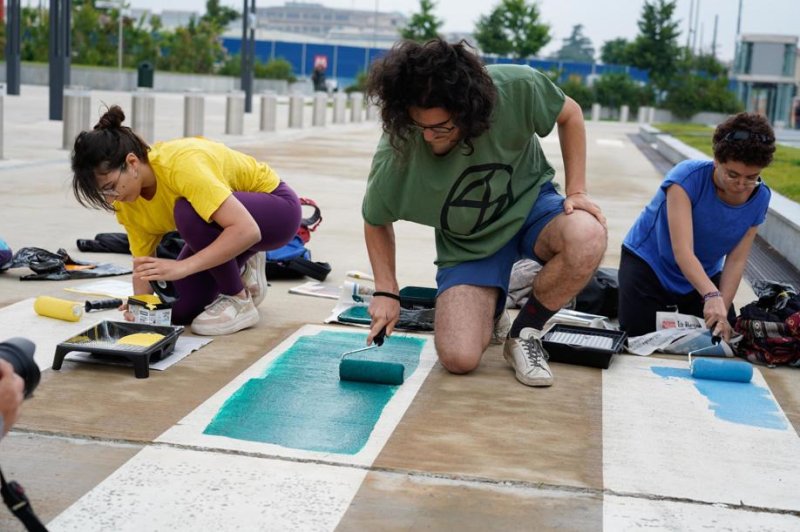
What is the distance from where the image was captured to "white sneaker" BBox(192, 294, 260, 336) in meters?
4.64

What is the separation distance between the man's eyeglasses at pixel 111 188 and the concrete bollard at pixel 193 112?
12.4m

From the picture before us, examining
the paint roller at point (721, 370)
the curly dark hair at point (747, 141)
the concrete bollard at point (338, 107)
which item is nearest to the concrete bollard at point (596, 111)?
the concrete bollard at point (338, 107)

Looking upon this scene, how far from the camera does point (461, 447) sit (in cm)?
331

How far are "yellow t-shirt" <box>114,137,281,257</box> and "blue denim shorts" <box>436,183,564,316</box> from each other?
3.31 feet

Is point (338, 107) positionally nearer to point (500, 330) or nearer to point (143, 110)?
point (143, 110)

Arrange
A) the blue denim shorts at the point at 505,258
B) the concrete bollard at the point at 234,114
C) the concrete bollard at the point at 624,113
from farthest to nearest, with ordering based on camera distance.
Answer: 1. the concrete bollard at the point at 624,113
2. the concrete bollard at the point at 234,114
3. the blue denim shorts at the point at 505,258

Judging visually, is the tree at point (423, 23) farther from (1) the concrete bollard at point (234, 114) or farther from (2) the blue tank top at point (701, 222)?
(2) the blue tank top at point (701, 222)

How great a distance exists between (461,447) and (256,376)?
1044 mm

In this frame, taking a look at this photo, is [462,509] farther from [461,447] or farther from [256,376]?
[256,376]

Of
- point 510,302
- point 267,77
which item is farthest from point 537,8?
point 510,302

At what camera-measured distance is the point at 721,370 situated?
424 centimetres

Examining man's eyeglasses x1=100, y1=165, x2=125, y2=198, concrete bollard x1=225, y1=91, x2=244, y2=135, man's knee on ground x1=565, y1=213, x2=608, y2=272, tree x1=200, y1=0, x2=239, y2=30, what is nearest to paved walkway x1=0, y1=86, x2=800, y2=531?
man's knee on ground x1=565, y1=213, x2=608, y2=272

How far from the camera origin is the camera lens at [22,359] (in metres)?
2.26

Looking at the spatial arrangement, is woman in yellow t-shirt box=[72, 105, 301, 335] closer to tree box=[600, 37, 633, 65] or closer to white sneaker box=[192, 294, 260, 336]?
white sneaker box=[192, 294, 260, 336]
